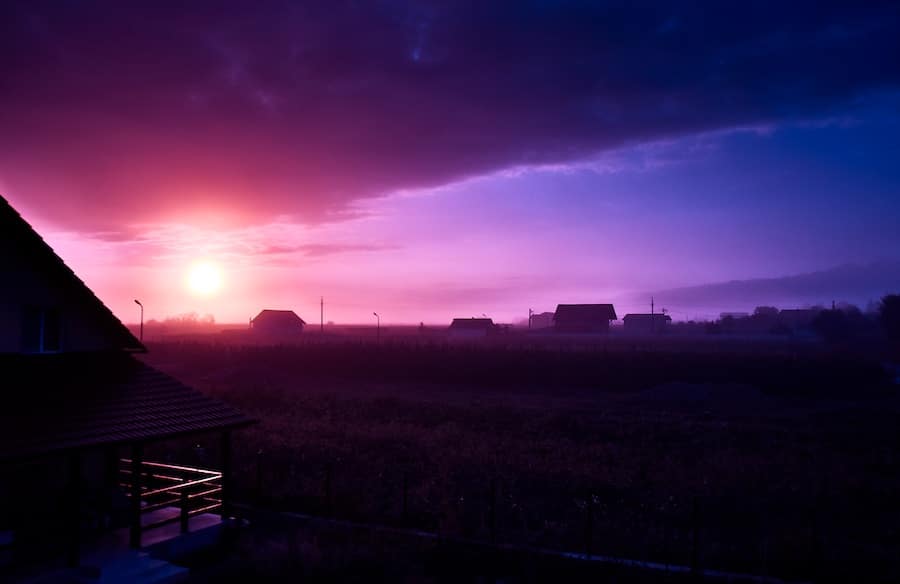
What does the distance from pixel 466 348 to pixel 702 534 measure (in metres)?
45.4

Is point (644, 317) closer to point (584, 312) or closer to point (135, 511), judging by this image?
point (584, 312)

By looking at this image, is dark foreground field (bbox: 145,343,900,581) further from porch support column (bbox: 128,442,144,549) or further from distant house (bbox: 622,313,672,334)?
distant house (bbox: 622,313,672,334)

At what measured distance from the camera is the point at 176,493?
1450 centimetres

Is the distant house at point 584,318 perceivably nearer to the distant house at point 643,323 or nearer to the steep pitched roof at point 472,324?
the steep pitched roof at point 472,324

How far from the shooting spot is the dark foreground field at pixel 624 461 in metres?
13.8

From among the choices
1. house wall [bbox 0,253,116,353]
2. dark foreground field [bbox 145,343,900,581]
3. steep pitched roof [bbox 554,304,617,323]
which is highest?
steep pitched roof [bbox 554,304,617,323]

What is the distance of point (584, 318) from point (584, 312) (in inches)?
40.5

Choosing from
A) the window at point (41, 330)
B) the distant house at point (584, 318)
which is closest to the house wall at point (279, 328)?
the distant house at point (584, 318)

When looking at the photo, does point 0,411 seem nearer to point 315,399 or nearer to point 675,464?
point 675,464

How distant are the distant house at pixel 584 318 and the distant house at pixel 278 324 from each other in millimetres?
48063

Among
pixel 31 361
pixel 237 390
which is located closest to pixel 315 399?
pixel 237 390

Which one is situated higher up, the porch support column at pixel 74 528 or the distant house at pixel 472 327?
the distant house at pixel 472 327

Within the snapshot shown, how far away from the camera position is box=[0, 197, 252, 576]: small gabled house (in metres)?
11.4

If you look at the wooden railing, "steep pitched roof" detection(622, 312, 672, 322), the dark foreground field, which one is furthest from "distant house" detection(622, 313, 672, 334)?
the wooden railing
